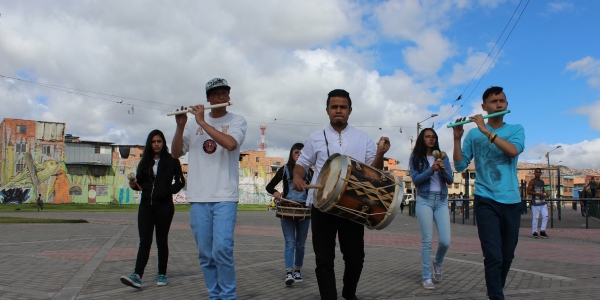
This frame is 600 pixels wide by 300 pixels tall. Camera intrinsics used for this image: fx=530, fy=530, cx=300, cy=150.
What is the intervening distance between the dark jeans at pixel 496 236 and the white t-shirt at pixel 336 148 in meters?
1.07

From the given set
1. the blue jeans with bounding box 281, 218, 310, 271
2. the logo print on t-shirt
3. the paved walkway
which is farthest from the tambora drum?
the blue jeans with bounding box 281, 218, 310, 271

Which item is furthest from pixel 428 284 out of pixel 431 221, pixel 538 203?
pixel 538 203

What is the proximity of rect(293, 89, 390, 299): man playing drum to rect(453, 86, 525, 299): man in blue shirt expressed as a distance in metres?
0.86

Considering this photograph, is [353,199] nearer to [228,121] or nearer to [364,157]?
[364,157]

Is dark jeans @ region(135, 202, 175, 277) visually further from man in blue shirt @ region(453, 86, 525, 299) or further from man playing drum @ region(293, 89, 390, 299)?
man in blue shirt @ region(453, 86, 525, 299)

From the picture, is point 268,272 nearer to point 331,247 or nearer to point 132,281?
point 132,281

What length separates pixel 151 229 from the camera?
6.36 meters

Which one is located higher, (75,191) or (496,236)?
(75,191)

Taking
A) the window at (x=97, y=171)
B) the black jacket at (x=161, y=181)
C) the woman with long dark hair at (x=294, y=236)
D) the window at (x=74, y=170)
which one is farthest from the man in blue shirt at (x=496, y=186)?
the window at (x=97, y=171)

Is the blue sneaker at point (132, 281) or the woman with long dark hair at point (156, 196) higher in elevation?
the woman with long dark hair at point (156, 196)

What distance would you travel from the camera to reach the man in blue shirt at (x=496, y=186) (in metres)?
4.41

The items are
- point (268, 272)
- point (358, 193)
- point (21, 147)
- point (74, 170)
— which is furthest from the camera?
point (74, 170)

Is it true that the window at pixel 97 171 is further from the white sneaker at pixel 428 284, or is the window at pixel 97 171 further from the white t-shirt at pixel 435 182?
the white sneaker at pixel 428 284

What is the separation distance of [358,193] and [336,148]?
63 cm
